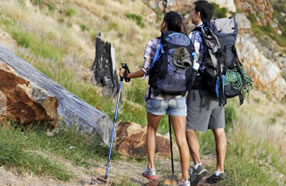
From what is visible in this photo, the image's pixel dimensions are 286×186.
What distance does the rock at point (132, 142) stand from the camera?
17.5 feet

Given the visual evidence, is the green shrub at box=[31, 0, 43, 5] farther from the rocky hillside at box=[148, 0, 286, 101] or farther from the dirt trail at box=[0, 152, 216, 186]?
the rocky hillside at box=[148, 0, 286, 101]

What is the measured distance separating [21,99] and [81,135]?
92 centimetres

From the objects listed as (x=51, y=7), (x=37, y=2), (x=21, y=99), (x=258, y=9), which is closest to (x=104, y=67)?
(x=21, y=99)

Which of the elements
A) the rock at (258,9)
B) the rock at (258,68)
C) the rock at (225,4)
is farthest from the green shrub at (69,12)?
the rock at (258,9)

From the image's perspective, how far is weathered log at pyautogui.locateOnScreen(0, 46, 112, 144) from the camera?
4641 mm

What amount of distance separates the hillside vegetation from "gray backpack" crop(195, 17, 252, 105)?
3.64 feet

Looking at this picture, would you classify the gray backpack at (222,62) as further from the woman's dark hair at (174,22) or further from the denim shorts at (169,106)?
the denim shorts at (169,106)

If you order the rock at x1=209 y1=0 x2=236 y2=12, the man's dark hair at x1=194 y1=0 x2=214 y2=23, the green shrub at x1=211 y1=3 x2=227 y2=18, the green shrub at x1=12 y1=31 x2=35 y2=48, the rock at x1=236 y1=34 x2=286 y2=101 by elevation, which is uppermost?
the rock at x1=209 y1=0 x2=236 y2=12

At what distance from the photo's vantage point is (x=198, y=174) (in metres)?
4.05

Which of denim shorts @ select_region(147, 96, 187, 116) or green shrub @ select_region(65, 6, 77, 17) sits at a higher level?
green shrub @ select_region(65, 6, 77, 17)

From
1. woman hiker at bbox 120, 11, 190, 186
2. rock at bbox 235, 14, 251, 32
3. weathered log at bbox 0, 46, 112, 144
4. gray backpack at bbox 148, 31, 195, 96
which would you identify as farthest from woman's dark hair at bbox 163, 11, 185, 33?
rock at bbox 235, 14, 251, 32

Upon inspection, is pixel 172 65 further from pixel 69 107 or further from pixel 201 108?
pixel 69 107

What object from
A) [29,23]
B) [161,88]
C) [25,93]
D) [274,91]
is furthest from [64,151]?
[274,91]

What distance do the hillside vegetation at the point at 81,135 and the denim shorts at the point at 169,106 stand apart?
A: 2.50 feet
